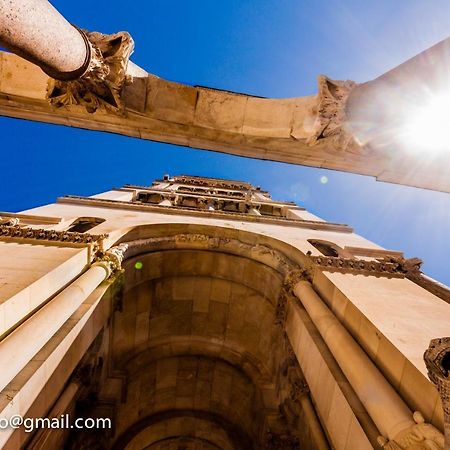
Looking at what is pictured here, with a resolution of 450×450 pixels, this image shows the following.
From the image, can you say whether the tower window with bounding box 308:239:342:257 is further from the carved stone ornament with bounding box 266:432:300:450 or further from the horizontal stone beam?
the carved stone ornament with bounding box 266:432:300:450

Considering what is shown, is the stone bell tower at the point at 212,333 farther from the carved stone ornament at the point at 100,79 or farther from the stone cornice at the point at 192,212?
the carved stone ornament at the point at 100,79

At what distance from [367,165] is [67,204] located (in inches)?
492

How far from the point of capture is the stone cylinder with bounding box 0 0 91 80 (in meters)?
4.31

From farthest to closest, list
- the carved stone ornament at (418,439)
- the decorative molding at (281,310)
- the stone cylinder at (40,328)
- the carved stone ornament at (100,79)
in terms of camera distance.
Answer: the decorative molding at (281,310), the carved stone ornament at (100,79), the stone cylinder at (40,328), the carved stone ornament at (418,439)

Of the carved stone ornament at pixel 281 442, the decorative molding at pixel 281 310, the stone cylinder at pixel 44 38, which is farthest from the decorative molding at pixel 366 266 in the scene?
the stone cylinder at pixel 44 38

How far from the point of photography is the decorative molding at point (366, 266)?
332 inches

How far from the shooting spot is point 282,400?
8898mm

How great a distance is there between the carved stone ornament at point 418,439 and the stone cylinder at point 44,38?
7.42 meters

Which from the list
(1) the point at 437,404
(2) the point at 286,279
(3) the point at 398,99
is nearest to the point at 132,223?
(2) the point at 286,279

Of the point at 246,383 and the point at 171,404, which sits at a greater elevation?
the point at 246,383

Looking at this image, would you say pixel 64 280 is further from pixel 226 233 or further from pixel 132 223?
pixel 226 233

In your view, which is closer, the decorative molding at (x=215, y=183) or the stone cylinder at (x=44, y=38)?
the stone cylinder at (x=44, y=38)

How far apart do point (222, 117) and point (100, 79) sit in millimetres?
2786

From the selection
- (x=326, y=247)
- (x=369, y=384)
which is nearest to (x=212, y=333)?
(x=326, y=247)
